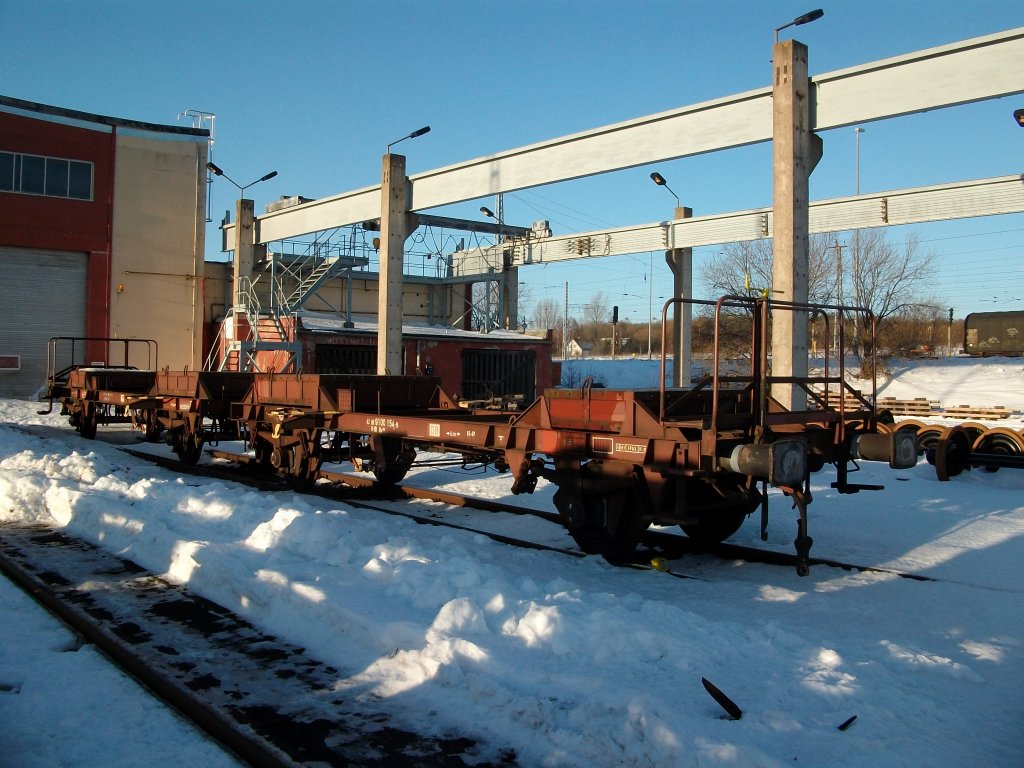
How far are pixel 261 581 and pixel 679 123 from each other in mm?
13666

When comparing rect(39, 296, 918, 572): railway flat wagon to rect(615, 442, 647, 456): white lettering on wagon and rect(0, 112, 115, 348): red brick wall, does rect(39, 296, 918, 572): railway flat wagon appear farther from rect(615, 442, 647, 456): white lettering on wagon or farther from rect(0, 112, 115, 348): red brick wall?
rect(0, 112, 115, 348): red brick wall

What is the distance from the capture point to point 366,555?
7.18m

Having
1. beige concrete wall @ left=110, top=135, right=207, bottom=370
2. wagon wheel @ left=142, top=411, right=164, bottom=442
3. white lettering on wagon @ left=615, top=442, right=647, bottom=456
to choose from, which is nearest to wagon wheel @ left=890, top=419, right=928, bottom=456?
white lettering on wagon @ left=615, top=442, right=647, bottom=456

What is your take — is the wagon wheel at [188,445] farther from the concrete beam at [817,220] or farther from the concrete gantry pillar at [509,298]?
the concrete gantry pillar at [509,298]

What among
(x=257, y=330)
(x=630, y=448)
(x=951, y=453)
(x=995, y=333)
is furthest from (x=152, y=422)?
(x=995, y=333)

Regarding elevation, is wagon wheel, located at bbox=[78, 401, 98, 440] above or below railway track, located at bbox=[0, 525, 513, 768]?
above

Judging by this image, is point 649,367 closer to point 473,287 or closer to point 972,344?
point 473,287

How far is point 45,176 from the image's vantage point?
30.8m

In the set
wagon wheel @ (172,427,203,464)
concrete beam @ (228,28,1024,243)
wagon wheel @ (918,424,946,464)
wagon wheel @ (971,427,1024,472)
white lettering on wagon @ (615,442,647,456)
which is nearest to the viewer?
white lettering on wagon @ (615,442,647,456)

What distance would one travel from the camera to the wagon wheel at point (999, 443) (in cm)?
1402

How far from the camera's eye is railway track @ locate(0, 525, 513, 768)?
407 centimetres

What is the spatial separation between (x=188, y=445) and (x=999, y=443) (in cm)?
1454

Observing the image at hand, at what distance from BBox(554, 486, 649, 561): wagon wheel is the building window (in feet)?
99.0

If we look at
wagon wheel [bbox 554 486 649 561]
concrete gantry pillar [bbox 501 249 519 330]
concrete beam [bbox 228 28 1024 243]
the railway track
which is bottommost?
the railway track
